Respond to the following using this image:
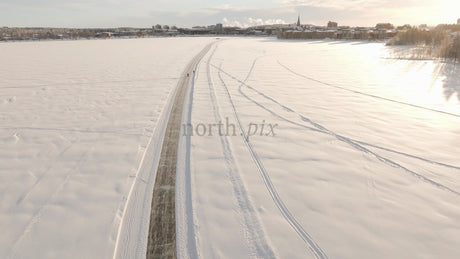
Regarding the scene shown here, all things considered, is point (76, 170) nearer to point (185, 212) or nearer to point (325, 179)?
point (185, 212)

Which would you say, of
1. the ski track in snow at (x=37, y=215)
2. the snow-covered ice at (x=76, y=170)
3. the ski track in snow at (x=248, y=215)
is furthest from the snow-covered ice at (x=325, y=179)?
the ski track in snow at (x=37, y=215)

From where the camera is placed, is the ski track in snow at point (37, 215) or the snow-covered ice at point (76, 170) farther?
the snow-covered ice at point (76, 170)

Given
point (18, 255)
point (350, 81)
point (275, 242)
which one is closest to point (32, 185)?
point (18, 255)

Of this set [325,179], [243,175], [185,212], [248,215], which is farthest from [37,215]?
[325,179]

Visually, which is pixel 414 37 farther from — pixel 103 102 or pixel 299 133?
pixel 103 102

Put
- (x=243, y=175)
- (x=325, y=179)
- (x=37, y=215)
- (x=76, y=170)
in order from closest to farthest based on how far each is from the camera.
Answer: (x=37, y=215) → (x=325, y=179) → (x=243, y=175) → (x=76, y=170)

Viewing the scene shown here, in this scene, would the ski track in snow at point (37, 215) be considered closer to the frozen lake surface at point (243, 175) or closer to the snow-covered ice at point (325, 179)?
the frozen lake surface at point (243, 175)

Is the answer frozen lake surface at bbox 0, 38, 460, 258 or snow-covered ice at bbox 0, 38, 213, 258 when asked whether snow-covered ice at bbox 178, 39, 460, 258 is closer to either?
frozen lake surface at bbox 0, 38, 460, 258

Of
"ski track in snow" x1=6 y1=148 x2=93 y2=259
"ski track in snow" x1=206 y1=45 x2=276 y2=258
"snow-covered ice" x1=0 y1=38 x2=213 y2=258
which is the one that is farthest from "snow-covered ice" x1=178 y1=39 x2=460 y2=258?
"ski track in snow" x1=6 y1=148 x2=93 y2=259
